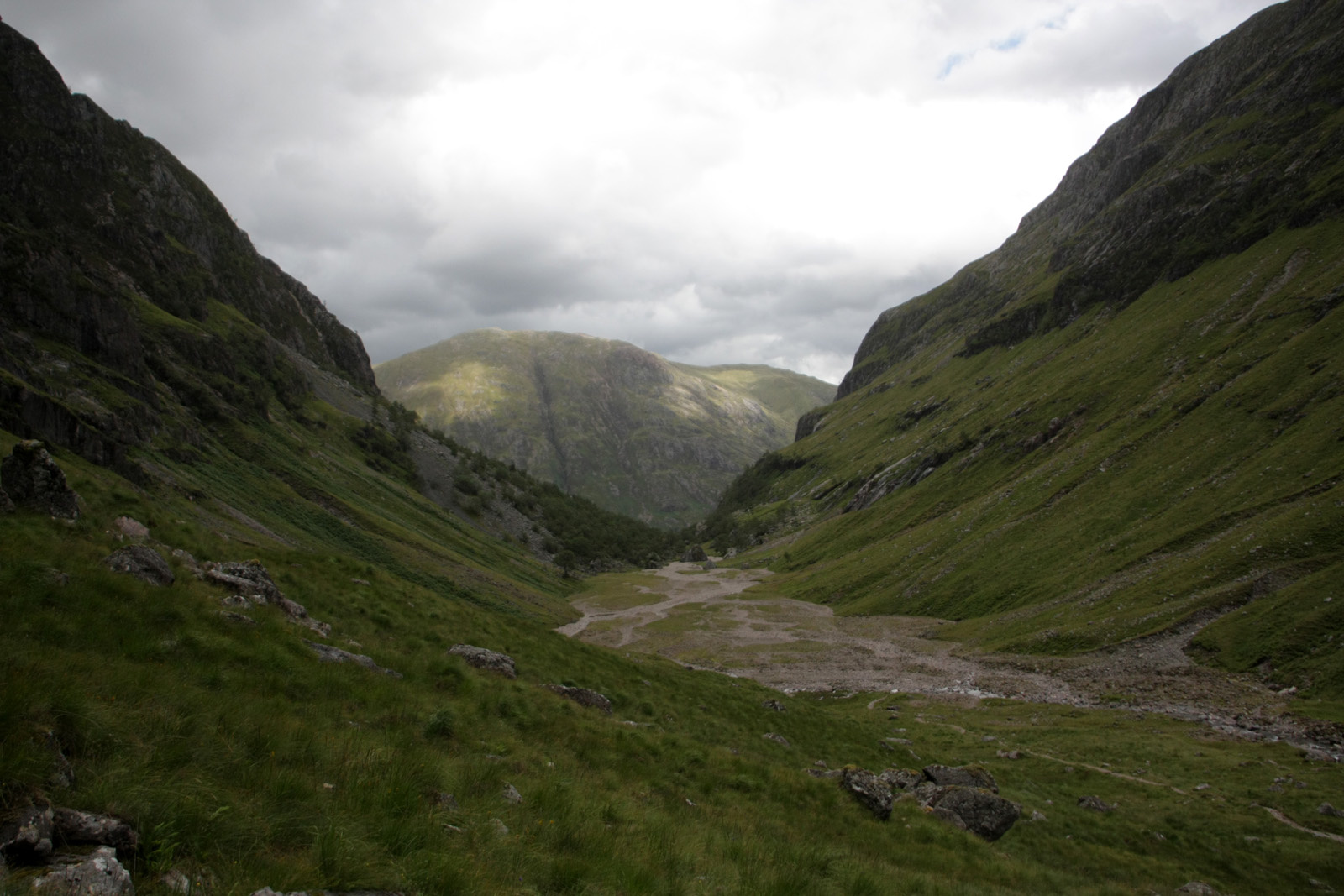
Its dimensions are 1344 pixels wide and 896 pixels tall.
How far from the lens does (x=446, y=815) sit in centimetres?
849

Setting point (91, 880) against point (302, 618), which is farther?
point (302, 618)

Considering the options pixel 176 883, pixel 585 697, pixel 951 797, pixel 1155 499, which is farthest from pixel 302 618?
pixel 1155 499

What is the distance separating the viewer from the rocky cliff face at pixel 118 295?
50.2 metres

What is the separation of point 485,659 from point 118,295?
90.0 metres

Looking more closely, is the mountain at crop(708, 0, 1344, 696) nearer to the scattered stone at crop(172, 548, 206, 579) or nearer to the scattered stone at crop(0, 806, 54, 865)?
the scattered stone at crop(0, 806, 54, 865)

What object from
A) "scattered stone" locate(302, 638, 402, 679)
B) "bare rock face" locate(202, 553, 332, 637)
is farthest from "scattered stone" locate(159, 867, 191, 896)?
"bare rock face" locate(202, 553, 332, 637)

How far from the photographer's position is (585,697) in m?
22.2

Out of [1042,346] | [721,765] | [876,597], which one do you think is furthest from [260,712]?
[1042,346]

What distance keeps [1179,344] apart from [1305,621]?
307 ft

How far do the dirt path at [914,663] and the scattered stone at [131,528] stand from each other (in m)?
48.4

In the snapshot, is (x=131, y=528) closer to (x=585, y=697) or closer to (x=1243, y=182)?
(x=585, y=697)

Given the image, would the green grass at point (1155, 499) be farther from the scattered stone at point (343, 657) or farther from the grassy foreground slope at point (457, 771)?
the scattered stone at point (343, 657)

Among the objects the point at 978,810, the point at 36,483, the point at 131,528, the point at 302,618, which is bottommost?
the point at 978,810

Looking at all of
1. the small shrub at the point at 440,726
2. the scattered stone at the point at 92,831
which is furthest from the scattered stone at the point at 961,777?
the scattered stone at the point at 92,831
